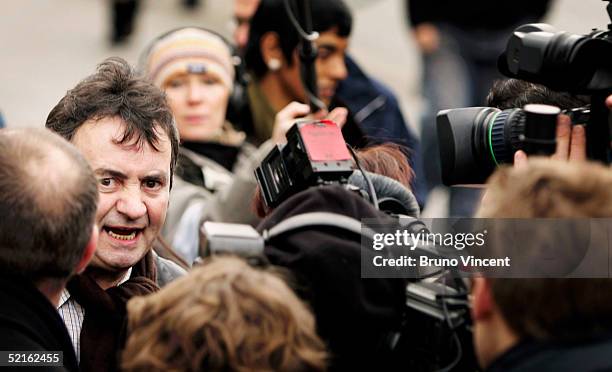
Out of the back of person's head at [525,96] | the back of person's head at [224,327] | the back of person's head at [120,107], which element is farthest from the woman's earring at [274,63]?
the back of person's head at [224,327]

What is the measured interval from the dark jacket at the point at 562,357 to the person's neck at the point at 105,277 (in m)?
1.24

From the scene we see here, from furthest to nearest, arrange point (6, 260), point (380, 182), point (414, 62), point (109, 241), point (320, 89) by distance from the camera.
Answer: point (414, 62) < point (320, 89) < point (109, 241) < point (380, 182) < point (6, 260)

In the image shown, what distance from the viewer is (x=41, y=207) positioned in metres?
2.33

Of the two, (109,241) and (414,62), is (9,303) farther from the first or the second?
(414,62)

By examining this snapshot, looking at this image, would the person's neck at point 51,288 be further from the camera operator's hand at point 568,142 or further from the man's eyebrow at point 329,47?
the man's eyebrow at point 329,47

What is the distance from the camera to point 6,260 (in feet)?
7.67

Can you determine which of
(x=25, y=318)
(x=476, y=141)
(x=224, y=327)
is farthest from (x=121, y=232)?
(x=224, y=327)

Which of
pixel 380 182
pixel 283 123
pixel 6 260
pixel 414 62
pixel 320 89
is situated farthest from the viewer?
pixel 414 62

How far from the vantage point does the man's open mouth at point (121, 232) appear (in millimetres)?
2947

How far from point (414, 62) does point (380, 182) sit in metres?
8.35

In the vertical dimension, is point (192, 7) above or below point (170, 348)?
below

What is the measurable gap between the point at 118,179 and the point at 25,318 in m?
0.68

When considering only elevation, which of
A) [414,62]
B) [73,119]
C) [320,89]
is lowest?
[414,62]

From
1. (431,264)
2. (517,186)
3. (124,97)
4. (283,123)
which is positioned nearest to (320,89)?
(283,123)
